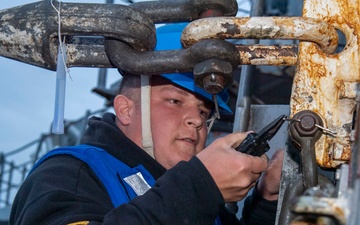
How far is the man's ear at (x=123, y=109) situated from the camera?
3.20 metres

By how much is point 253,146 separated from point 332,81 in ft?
1.88

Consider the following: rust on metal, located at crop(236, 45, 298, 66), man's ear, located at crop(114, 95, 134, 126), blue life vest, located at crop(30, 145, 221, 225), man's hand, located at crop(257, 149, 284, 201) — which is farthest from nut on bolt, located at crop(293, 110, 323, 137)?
man's ear, located at crop(114, 95, 134, 126)

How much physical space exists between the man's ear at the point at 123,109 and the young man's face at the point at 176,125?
7.3 inches

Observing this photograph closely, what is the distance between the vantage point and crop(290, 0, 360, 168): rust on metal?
1736 mm

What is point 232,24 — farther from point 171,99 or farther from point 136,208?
point 171,99

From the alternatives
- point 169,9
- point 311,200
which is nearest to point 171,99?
point 169,9

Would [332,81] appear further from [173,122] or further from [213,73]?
[173,122]

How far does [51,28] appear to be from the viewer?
1847 mm

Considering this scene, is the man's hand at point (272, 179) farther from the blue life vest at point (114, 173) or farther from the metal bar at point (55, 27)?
the metal bar at point (55, 27)

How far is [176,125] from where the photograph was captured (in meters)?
2.96

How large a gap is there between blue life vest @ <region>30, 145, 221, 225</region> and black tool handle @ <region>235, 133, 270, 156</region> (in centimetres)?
50

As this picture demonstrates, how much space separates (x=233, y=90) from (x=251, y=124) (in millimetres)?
2665

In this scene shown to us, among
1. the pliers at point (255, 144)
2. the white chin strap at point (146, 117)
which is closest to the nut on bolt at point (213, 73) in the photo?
the pliers at point (255, 144)

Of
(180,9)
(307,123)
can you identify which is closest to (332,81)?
(307,123)
